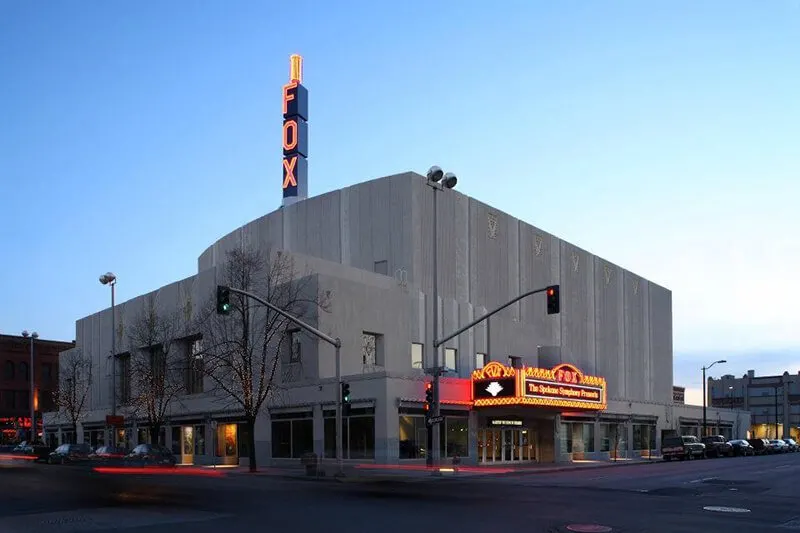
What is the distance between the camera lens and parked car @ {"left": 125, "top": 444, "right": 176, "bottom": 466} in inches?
1859

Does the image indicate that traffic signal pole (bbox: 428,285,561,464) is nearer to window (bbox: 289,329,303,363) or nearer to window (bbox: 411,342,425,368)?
window (bbox: 289,329,303,363)

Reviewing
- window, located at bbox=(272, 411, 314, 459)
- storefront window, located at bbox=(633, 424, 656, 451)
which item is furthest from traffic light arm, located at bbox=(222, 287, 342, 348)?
storefront window, located at bbox=(633, 424, 656, 451)

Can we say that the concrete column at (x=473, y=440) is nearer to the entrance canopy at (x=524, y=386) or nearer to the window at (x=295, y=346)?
the entrance canopy at (x=524, y=386)

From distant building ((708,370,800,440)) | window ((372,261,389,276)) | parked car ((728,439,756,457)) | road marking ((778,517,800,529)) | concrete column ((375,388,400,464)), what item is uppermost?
window ((372,261,389,276))

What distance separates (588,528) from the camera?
1619cm

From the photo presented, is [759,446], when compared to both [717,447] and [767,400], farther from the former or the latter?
[767,400]

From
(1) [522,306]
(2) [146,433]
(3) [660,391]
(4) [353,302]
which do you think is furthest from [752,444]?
(2) [146,433]

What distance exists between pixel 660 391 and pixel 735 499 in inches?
3129

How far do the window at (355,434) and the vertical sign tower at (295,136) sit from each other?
37.5m

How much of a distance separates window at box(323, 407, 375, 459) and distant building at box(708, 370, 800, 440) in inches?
4801

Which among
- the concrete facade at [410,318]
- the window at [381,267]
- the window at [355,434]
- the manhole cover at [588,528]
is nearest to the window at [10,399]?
the concrete facade at [410,318]

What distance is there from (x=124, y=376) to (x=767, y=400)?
133m

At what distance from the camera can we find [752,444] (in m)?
84.1

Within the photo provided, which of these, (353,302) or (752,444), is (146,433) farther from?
(752,444)
